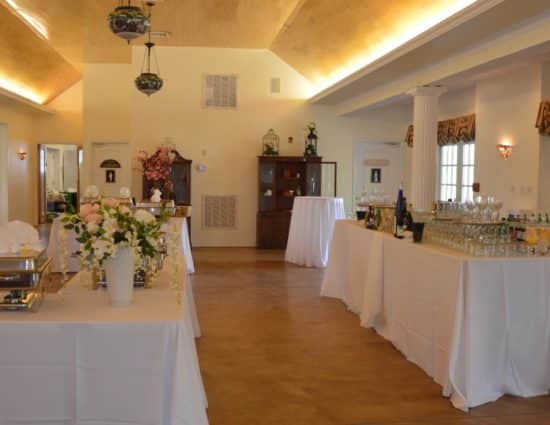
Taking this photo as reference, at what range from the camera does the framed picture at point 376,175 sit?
13.3 meters

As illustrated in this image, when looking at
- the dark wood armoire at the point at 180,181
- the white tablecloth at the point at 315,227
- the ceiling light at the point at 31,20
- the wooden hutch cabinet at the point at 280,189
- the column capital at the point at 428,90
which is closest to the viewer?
the column capital at the point at 428,90

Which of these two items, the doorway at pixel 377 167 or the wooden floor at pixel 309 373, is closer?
the wooden floor at pixel 309 373

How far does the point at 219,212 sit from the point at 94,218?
989 cm

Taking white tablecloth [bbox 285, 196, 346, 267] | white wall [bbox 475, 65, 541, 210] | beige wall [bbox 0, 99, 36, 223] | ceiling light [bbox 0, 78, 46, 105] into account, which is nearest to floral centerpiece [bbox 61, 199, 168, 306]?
white tablecloth [bbox 285, 196, 346, 267]

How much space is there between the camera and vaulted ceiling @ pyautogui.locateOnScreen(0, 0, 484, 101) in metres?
8.17

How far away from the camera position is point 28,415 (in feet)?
8.76

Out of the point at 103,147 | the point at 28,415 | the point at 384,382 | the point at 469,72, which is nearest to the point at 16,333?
the point at 28,415

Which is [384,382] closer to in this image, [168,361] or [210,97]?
[168,361]

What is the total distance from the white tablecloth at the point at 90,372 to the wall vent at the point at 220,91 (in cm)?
1032

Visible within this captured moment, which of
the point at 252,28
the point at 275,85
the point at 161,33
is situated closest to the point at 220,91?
the point at 275,85

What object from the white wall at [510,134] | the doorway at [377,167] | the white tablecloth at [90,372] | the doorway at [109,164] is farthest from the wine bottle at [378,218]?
the doorway at [109,164]

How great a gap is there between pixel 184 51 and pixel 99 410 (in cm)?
1074

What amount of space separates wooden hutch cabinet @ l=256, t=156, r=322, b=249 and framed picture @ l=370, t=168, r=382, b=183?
132 centimetres

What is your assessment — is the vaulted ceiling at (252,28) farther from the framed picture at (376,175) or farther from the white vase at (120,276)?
the white vase at (120,276)
